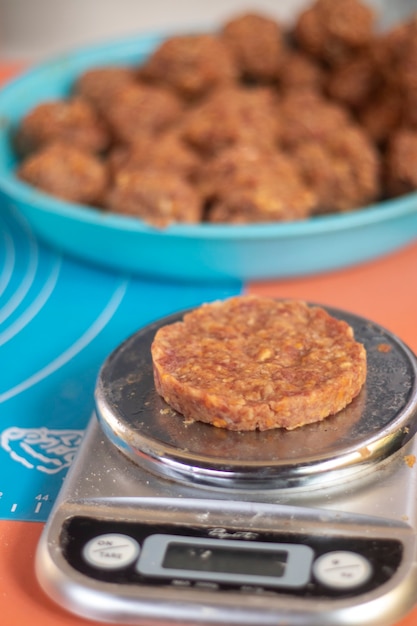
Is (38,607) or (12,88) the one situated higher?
(12,88)

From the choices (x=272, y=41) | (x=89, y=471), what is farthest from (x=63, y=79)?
(x=89, y=471)

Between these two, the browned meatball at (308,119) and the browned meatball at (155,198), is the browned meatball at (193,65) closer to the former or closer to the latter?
the browned meatball at (308,119)

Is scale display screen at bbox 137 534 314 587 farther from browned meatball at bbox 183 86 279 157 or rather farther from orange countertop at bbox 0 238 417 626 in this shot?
browned meatball at bbox 183 86 279 157

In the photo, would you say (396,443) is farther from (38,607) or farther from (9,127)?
(9,127)

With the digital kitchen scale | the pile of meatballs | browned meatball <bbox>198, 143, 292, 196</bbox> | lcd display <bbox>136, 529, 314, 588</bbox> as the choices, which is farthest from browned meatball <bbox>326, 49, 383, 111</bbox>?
lcd display <bbox>136, 529, 314, 588</bbox>

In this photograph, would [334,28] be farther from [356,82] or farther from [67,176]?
[67,176]

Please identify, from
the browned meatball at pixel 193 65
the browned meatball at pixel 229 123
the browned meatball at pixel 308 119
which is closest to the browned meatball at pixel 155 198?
the browned meatball at pixel 229 123
